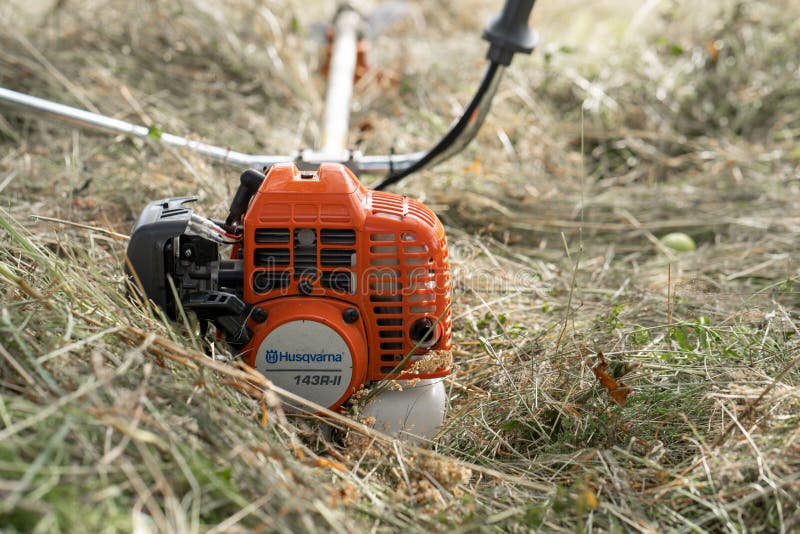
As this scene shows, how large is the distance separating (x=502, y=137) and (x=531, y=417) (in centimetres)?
225

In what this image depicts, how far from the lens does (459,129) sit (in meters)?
3.04

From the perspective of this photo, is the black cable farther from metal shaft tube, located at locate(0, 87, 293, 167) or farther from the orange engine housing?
the orange engine housing

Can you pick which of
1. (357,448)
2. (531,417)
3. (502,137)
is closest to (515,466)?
(531,417)

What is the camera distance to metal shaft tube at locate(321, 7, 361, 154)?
3.55 m

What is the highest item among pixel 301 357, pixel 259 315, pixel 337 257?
pixel 337 257

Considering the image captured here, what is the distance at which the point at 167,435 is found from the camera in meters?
1.50

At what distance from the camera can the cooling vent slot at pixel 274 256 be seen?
200cm

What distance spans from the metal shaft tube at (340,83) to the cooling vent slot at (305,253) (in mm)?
1185

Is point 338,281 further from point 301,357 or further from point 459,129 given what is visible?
point 459,129

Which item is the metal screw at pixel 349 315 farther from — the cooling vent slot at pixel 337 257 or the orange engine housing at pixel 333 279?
the cooling vent slot at pixel 337 257

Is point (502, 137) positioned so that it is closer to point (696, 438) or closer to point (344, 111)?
point (344, 111)

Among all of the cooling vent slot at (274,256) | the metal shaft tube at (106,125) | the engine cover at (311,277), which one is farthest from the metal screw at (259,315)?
the metal shaft tube at (106,125)

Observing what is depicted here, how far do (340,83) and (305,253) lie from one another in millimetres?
2400

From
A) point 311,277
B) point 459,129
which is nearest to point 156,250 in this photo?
point 311,277
